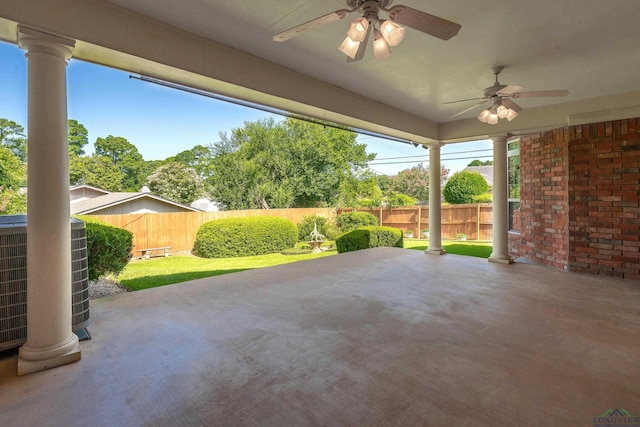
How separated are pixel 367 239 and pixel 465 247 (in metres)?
3.46

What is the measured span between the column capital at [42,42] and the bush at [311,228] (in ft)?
33.2

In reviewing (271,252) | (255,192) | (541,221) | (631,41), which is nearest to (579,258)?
(541,221)

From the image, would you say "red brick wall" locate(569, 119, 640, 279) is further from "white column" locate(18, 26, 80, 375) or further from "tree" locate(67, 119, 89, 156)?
"tree" locate(67, 119, 89, 156)

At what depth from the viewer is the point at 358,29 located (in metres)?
2.22

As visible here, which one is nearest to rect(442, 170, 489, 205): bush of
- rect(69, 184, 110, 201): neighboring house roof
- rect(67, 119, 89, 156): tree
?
rect(69, 184, 110, 201): neighboring house roof

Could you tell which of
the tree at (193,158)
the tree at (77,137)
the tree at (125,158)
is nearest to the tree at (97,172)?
the tree at (77,137)

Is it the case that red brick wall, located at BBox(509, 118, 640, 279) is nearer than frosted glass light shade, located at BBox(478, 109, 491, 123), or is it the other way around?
frosted glass light shade, located at BBox(478, 109, 491, 123)

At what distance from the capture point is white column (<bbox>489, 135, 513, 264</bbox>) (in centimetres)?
622

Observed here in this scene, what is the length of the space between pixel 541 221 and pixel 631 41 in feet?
11.8

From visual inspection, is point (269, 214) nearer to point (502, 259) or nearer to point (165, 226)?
point (165, 226)

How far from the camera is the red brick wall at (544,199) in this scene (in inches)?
220

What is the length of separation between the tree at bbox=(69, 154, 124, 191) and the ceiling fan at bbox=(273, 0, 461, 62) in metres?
16.0

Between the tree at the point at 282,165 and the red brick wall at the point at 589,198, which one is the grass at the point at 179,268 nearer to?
the tree at the point at 282,165

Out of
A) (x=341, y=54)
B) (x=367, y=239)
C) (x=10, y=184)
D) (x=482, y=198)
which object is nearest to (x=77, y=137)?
(x=10, y=184)
